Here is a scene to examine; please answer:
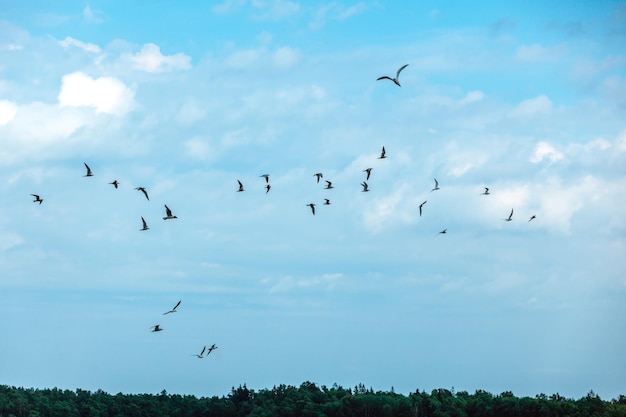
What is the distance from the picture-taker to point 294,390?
167125 millimetres

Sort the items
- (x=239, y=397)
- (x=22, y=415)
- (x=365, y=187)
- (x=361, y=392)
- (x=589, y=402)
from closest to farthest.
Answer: (x=365, y=187), (x=589, y=402), (x=361, y=392), (x=22, y=415), (x=239, y=397)

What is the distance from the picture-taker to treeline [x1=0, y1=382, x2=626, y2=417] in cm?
13338

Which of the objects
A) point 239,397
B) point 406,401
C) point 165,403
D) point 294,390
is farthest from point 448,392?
point 165,403

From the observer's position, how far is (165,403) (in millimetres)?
179000

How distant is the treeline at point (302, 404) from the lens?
438ft

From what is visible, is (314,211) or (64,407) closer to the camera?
(314,211)

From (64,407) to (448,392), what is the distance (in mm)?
66445

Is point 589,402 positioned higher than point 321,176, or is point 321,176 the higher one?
point 321,176

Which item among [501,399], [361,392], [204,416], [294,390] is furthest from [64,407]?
[501,399]

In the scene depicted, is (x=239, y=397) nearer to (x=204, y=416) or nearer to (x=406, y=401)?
(x=204, y=416)

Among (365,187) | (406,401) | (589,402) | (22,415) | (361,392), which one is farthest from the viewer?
(22,415)

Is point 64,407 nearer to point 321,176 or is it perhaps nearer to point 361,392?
point 361,392

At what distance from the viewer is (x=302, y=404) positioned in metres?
156

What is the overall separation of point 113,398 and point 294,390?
40645mm
